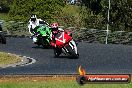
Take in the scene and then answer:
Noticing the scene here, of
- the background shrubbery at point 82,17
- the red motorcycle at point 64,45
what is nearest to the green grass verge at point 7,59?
the red motorcycle at point 64,45

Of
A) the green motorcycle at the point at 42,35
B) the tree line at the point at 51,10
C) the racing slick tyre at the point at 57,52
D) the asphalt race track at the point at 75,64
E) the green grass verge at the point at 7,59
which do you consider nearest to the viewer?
the asphalt race track at the point at 75,64

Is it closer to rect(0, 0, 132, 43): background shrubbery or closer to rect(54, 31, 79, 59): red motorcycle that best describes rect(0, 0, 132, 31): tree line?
rect(0, 0, 132, 43): background shrubbery

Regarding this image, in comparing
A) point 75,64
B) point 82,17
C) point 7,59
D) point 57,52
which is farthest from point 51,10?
point 75,64

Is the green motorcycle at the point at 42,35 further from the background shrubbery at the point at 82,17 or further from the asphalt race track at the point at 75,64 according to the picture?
the background shrubbery at the point at 82,17

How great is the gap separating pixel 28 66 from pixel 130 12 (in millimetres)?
22803

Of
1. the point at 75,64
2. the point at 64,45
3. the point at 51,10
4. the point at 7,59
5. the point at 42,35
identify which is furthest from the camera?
the point at 51,10

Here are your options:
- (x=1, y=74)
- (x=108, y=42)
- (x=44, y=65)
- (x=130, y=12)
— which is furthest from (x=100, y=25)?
(x=1, y=74)

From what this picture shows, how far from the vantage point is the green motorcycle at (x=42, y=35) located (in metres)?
26.8

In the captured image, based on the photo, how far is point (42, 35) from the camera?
27141 millimetres

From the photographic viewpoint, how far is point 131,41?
107ft

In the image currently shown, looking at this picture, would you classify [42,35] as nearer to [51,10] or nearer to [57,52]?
[57,52]

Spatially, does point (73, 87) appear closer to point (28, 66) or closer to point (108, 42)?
point (28, 66)

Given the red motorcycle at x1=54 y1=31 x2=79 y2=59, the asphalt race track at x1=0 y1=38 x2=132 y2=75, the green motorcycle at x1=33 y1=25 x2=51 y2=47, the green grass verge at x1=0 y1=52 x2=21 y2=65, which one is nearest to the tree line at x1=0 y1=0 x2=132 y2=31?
the green motorcycle at x1=33 y1=25 x2=51 y2=47

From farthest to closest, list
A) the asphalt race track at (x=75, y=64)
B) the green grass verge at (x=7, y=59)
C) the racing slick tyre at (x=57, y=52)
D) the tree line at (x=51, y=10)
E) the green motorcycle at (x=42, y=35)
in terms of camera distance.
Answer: the tree line at (x=51, y=10)
the green motorcycle at (x=42, y=35)
the racing slick tyre at (x=57, y=52)
the green grass verge at (x=7, y=59)
the asphalt race track at (x=75, y=64)
